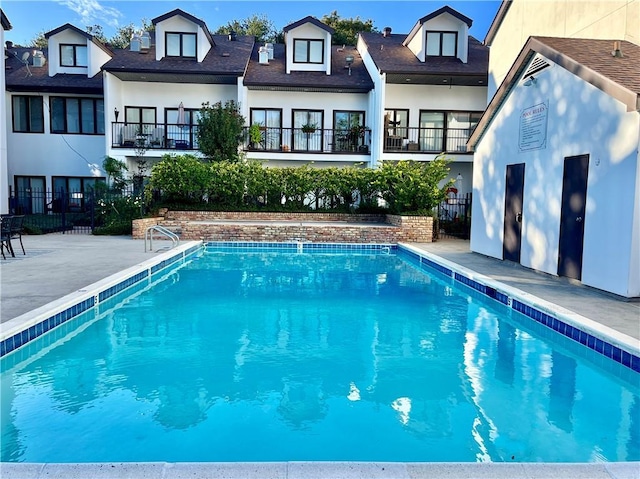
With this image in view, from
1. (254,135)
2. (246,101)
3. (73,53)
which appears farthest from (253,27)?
(254,135)

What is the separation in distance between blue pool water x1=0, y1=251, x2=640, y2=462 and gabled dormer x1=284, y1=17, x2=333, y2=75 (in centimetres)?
1722

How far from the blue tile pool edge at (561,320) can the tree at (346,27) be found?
27.6 meters

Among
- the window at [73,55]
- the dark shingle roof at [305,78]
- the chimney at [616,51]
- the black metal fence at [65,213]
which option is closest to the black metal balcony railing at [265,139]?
the dark shingle roof at [305,78]

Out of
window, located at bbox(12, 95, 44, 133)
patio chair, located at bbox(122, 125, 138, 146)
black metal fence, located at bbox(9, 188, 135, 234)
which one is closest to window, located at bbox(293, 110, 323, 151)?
patio chair, located at bbox(122, 125, 138, 146)

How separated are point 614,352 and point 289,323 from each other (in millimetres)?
3972

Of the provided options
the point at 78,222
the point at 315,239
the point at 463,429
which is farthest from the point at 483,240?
the point at 78,222

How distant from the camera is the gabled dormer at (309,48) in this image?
22.6 meters

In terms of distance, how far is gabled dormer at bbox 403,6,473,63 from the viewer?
22.1m

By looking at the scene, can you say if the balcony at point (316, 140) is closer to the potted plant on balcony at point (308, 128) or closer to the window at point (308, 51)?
the potted plant on balcony at point (308, 128)

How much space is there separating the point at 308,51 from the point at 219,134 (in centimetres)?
677

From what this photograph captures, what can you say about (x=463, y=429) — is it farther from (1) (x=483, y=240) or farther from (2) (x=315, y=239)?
(2) (x=315, y=239)

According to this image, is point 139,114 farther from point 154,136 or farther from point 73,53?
point 73,53

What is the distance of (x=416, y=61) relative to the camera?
71.3 ft

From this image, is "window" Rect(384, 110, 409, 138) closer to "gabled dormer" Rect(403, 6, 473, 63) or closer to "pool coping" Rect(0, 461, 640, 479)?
"gabled dormer" Rect(403, 6, 473, 63)
